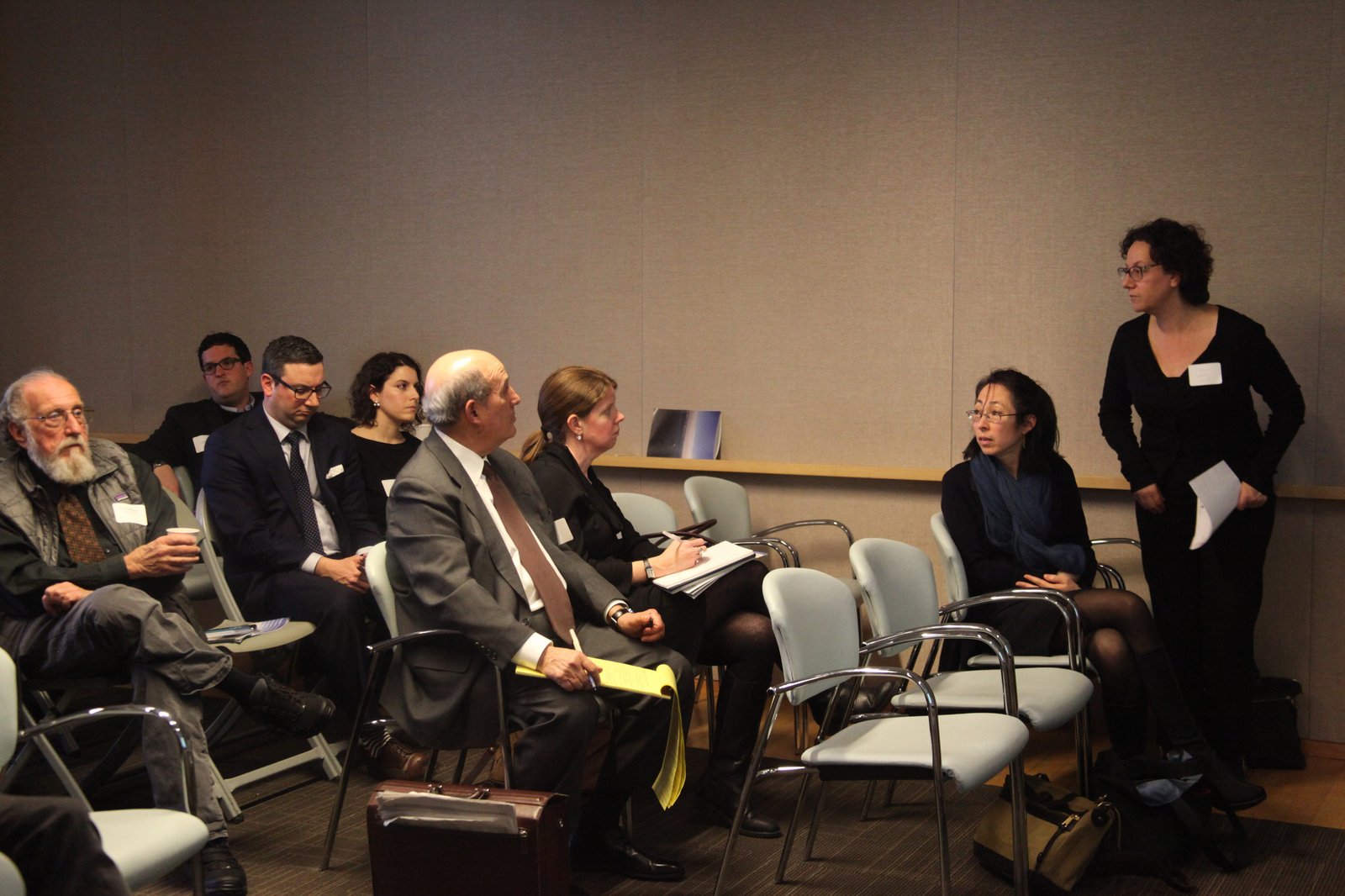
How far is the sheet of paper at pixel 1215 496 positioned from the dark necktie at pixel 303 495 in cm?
307

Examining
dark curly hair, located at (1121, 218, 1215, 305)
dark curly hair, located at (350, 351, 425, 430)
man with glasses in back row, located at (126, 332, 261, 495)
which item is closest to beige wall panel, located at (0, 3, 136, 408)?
man with glasses in back row, located at (126, 332, 261, 495)

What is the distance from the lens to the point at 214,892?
3010 millimetres

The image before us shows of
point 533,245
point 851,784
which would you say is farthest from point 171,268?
point 851,784

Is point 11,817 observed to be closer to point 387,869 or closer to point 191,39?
point 387,869

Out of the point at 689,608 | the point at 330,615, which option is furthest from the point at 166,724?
the point at 330,615

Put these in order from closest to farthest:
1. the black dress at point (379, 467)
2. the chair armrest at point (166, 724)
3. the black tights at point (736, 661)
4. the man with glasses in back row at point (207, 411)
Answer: the chair armrest at point (166, 724), the black tights at point (736, 661), the black dress at point (379, 467), the man with glasses in back row at point (207, 411)

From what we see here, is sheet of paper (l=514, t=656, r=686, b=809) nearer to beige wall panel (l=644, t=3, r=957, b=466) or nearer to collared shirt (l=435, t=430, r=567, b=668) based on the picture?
collared shirt (l=435, t=430, r=567, b=668)

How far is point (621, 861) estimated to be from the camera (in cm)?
323

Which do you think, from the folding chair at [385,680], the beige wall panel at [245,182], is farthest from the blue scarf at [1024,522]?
the beige wall panel at [245,182]

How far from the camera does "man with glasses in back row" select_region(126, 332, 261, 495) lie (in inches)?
218

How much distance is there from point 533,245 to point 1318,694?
370 centimetres

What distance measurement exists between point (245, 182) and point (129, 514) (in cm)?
309

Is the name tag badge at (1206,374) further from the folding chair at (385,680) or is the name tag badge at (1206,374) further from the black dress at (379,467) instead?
the black dress at (379,467)

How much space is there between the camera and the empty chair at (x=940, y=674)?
3191 mm
